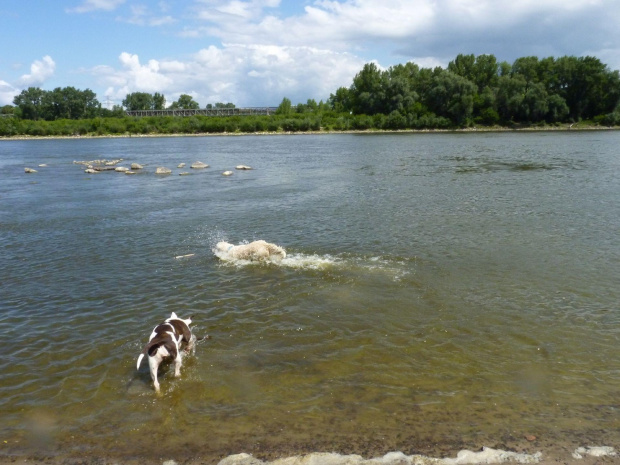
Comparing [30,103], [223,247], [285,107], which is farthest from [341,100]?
[223,247]

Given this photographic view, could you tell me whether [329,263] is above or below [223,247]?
below

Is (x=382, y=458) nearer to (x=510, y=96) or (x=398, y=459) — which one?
(x=398, y=459)

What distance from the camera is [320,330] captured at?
36.6 feet

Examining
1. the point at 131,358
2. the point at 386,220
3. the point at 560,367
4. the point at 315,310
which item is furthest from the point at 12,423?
the point at 386,220

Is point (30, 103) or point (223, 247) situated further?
point (30, 103)

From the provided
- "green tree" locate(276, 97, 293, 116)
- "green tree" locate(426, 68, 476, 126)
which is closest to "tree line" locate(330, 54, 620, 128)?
"green tree" locate(426, 68, 476, 126)

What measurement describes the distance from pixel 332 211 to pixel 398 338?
15.2 m

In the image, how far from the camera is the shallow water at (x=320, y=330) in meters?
7.62

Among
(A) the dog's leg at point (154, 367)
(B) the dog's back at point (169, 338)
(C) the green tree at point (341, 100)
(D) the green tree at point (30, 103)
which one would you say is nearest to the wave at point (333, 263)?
(B) the dog's back at point (169, 338)

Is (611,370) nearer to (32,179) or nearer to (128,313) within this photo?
(128,313)

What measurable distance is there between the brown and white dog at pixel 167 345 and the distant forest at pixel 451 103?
139005mm

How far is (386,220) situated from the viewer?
22.7m

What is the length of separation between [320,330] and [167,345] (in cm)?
375

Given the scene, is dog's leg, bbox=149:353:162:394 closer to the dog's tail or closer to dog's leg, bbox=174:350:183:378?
dog's leg, bbox=174:350:183:378
